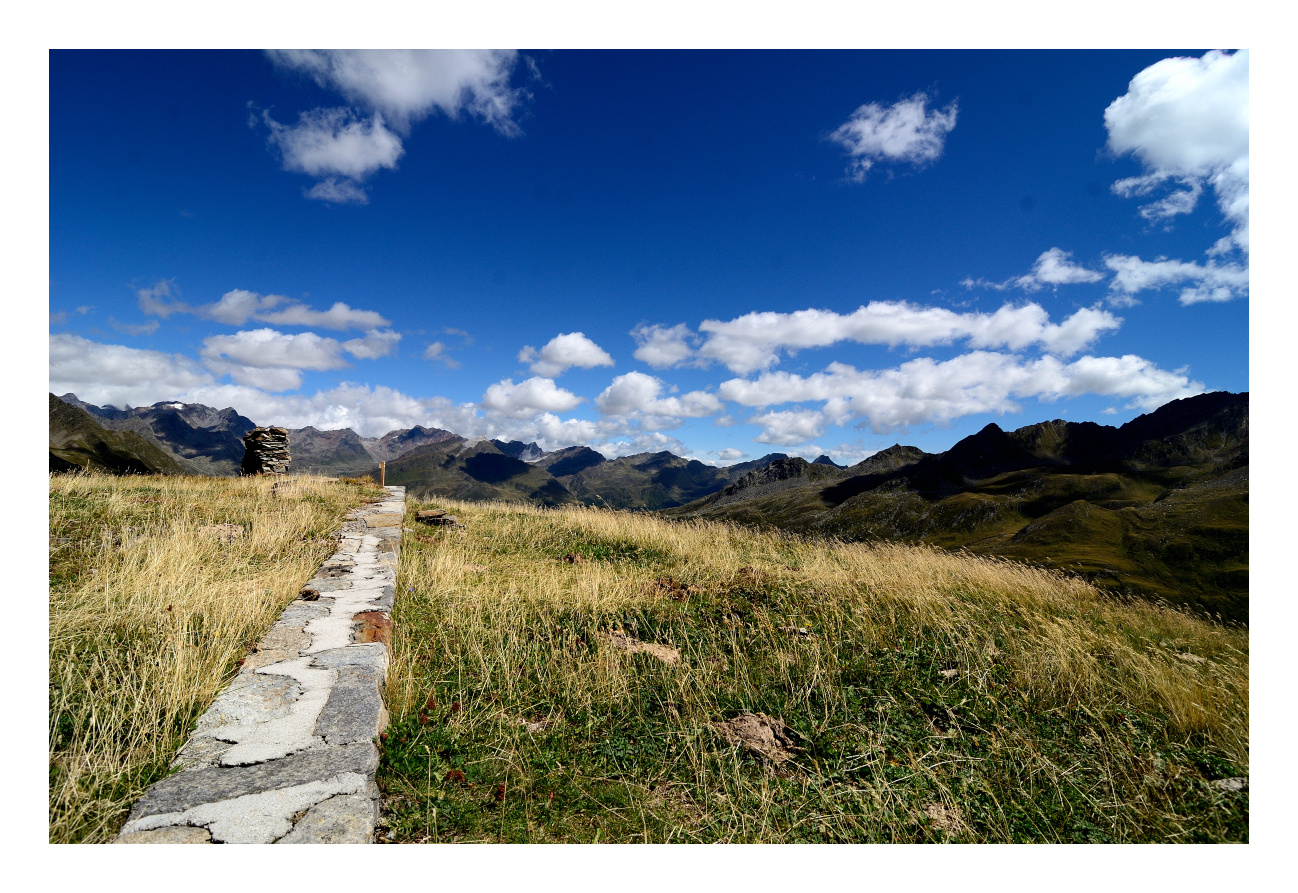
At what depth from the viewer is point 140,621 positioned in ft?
15.4

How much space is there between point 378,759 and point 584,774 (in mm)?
1341

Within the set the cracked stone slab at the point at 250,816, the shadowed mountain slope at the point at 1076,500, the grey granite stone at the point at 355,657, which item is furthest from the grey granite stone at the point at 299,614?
the shadowed mountain slope at the point at 1076,500

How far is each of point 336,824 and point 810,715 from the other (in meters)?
3.48

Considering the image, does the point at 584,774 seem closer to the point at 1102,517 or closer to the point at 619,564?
the point at 619,564

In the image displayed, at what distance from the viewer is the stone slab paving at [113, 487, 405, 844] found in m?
2.55

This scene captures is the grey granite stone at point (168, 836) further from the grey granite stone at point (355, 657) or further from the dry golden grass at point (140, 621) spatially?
the grey granite stone at point (355, 657)

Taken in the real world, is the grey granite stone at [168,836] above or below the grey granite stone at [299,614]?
below

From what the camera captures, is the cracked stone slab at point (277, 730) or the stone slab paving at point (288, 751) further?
the cracked stone slab at point (277, 730)

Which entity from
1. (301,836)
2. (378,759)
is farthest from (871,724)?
(301,836)

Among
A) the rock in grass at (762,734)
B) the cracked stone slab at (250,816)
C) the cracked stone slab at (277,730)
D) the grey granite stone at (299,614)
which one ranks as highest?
the grey granite stone at (299,614)

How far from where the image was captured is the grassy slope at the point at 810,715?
3217 millimetres

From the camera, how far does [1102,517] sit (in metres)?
61.4

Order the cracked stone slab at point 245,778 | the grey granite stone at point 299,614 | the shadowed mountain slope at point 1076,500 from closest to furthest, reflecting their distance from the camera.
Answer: the cracked stone slab at point 245,778, the grey granite stone at point 299,614, the shadowed mountain slope at point 1076,500

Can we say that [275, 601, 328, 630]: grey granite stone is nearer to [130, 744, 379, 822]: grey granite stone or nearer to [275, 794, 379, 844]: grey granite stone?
Answer: [130, 744, 379, 822]: grey granite stone
